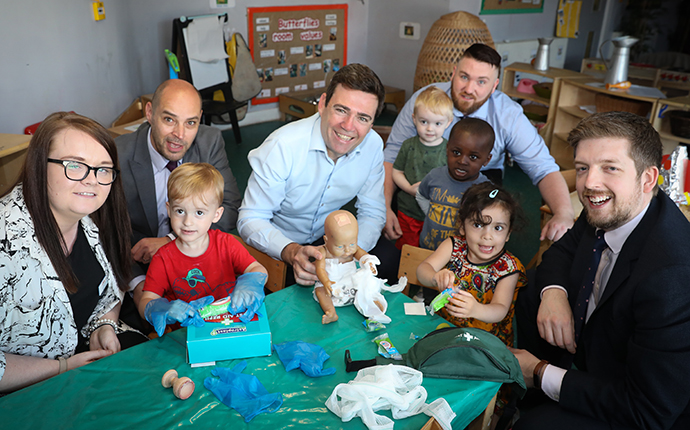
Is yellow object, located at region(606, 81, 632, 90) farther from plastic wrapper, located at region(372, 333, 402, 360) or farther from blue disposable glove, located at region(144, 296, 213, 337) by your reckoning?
blue disposable glove, located at region(144, 296, 213, 337)

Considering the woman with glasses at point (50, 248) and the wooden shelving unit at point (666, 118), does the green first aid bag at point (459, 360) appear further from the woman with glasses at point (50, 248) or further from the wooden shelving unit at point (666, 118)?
the wooden shelving unit at point (666, 118)

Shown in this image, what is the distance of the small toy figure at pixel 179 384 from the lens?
1312mm

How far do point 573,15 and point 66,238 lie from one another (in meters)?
7.63

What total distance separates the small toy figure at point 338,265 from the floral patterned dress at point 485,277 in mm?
494

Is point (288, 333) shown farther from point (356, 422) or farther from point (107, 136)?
point (107, 136)

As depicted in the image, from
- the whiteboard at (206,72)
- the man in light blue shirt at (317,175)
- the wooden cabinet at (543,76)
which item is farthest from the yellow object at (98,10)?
the wooden cabinet at (543,76)

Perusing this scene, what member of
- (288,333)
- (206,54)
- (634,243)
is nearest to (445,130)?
(634,243)

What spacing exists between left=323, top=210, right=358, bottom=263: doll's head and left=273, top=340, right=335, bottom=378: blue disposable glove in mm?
395

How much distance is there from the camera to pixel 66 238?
1.68 meters

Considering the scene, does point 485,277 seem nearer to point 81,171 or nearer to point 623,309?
point 623,309

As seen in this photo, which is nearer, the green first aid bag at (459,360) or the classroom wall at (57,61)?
the green first aid bag at (459,360)

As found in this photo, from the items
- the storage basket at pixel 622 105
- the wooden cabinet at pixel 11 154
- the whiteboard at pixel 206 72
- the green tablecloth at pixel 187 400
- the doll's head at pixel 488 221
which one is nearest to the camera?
the green tablecloth at pixel 187 400

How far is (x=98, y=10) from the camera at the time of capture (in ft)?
13.2

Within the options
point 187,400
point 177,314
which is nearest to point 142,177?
point 177,314
